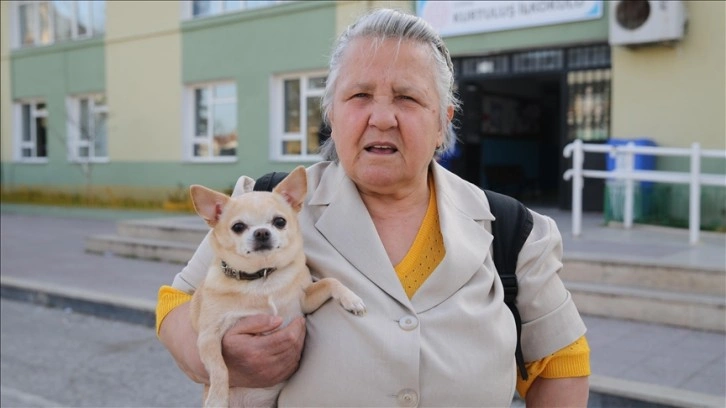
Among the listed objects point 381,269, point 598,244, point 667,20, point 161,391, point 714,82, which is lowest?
point 161,391

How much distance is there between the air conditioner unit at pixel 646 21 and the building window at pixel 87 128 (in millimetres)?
13631

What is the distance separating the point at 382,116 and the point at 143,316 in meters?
6.27

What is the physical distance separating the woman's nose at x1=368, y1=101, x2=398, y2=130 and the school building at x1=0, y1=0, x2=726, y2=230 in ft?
30.0

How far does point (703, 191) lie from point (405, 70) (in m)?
9.77

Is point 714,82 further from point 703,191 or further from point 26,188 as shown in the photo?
point 26,188

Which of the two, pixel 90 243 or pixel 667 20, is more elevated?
pixel 667 20

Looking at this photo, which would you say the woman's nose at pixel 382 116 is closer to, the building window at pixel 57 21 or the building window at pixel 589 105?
the building window at pixel 589 105

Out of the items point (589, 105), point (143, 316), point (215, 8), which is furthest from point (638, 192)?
point (215, 8)

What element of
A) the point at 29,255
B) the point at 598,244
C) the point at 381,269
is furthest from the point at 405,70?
the point at 29,255

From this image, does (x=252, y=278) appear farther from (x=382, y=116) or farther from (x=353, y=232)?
(x=382, y=116)

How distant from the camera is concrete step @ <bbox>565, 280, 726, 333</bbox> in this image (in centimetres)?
640

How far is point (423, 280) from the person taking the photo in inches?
79.4

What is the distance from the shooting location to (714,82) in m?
10.5

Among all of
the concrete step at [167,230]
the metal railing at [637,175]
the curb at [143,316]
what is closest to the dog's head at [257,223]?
the curb at [143,316]
